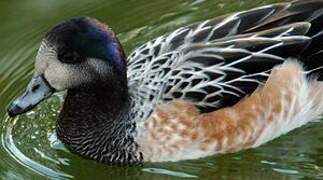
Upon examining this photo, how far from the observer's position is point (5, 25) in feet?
25.8

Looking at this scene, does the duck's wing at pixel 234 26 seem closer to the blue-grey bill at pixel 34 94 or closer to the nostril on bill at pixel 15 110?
the blue-grey bill at pixel 34 94

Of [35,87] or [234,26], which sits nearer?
[35,87]

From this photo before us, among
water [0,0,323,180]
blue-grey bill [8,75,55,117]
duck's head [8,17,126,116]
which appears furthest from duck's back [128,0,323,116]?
blue-grey bill [8,75,55,117]

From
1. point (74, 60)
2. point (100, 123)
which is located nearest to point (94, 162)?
point (100, 123)

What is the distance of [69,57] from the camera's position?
5.89 metres

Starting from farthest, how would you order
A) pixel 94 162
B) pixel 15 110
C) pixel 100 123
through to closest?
pixel 94 162 < pixel 100 123 < pixel 15 110

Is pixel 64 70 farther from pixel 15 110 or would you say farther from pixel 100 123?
pixel 100 123

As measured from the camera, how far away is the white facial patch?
19.2 ft

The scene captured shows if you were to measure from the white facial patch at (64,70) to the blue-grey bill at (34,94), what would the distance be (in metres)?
0.03

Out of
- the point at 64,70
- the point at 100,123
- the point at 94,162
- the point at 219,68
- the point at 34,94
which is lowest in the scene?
the point at 94,162

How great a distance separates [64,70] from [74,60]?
0.09 metres

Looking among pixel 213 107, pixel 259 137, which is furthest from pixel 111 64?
pixel 259 137

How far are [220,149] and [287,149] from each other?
494mm

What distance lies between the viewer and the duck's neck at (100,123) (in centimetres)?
614
